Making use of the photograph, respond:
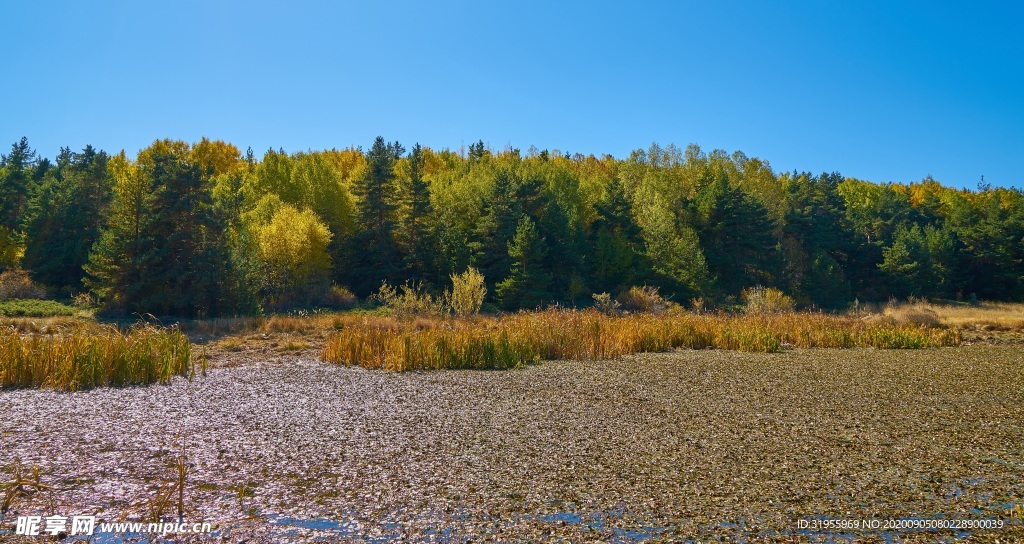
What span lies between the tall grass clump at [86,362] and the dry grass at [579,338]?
141 inches

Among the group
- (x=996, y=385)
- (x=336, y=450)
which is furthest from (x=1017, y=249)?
(x=336, y=450)

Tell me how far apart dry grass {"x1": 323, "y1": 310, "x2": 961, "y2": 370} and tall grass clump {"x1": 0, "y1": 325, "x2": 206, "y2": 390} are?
3573mm

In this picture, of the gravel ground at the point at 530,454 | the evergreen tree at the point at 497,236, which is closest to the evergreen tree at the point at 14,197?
the evergreen tree at the point at 497,236

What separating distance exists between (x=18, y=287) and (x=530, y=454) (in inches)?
1352

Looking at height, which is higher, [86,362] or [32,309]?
[32,309]

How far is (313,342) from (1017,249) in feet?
186

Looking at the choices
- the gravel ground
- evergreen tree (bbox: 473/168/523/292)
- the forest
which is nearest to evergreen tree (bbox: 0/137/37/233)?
the forest

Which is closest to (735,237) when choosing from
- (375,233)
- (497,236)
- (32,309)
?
(497,236)

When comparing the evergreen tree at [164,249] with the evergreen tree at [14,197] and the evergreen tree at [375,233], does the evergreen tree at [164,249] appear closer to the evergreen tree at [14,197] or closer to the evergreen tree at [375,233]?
the evergreen tree at [375,233]

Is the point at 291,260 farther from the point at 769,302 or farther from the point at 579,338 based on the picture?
the point at 769,302

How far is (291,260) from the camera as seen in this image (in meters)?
31.6

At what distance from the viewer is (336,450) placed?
21.5ft

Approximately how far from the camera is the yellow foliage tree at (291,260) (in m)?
31.1

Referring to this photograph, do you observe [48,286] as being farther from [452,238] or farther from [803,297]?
[803,297]
